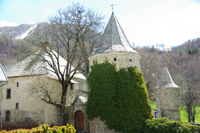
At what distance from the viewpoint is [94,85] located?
18266 millimetres

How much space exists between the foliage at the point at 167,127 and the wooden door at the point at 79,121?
29.4 feet

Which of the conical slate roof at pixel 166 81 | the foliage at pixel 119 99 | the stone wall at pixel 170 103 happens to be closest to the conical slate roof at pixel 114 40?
the foliage at pixel 119 99

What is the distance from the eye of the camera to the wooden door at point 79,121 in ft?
73.1

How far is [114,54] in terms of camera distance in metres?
18.3

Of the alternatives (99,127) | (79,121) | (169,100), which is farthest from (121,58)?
Result: (169,100)

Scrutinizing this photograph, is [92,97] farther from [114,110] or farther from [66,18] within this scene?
[66,18]

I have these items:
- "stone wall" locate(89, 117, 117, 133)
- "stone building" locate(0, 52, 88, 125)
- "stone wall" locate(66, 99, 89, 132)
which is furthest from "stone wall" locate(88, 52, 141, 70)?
"stone building" locate(0, 52, 88, 125)

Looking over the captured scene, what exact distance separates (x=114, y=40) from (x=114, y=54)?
2.13m

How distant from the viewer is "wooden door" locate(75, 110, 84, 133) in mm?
22294

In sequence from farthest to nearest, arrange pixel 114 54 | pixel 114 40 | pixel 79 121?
pixel 79 121, pixel 114 40, pixel 114 54

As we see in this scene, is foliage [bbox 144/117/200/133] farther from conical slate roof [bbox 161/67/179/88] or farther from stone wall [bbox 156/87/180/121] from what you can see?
conical slate roof [bbox 161/67/179/88]

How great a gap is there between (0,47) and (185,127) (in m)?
75.8

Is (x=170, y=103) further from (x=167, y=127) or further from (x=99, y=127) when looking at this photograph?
(x=99, y=127)

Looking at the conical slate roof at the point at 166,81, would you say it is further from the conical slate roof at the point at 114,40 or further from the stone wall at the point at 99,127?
the stone wall at the point at 99,127
